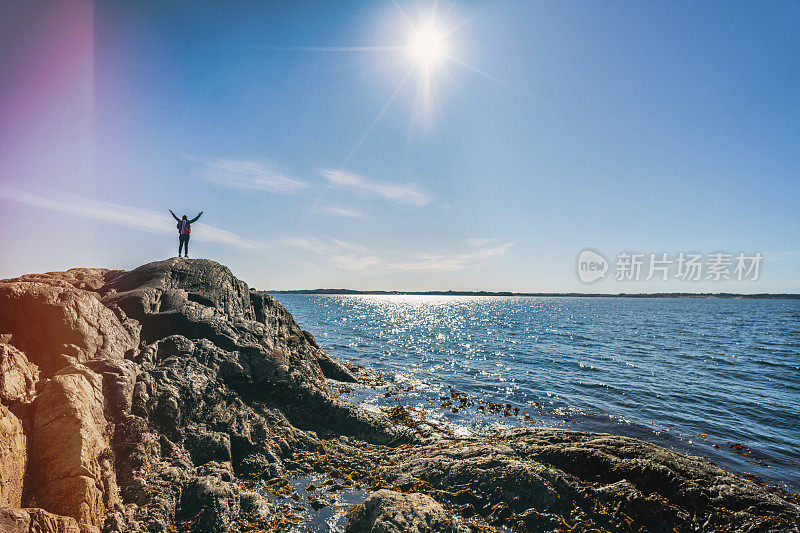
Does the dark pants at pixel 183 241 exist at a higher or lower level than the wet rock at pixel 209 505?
higher

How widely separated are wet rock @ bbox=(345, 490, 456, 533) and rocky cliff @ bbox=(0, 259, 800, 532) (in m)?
0.05

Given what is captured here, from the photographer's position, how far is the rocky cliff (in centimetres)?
770

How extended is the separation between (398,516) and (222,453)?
655 centimetres

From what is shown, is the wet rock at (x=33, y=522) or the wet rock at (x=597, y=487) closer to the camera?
the wet rock at (x=33, y=522)

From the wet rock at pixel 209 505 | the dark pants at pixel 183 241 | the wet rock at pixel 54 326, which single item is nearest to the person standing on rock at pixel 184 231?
the dark pants at pixel 183 241

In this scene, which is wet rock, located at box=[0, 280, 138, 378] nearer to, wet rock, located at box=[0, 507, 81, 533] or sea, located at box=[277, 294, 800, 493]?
wet rock, located at box=[0, 507, 81, 533]

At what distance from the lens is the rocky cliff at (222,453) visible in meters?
7.70

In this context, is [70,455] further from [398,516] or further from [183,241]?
[183,241]

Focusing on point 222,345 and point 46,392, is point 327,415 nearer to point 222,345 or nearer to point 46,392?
point 222,345

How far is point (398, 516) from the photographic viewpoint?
28.5 feet

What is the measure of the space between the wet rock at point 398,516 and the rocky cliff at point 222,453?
0.05m

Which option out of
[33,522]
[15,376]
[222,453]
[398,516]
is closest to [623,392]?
[398,516]

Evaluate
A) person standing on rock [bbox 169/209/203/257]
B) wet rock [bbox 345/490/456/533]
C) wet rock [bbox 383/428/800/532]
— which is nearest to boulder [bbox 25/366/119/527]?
wet rock [bbox 345/490/456/533]

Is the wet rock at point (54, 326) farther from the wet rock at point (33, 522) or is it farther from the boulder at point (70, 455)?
the wet rock at point (33, 522)
